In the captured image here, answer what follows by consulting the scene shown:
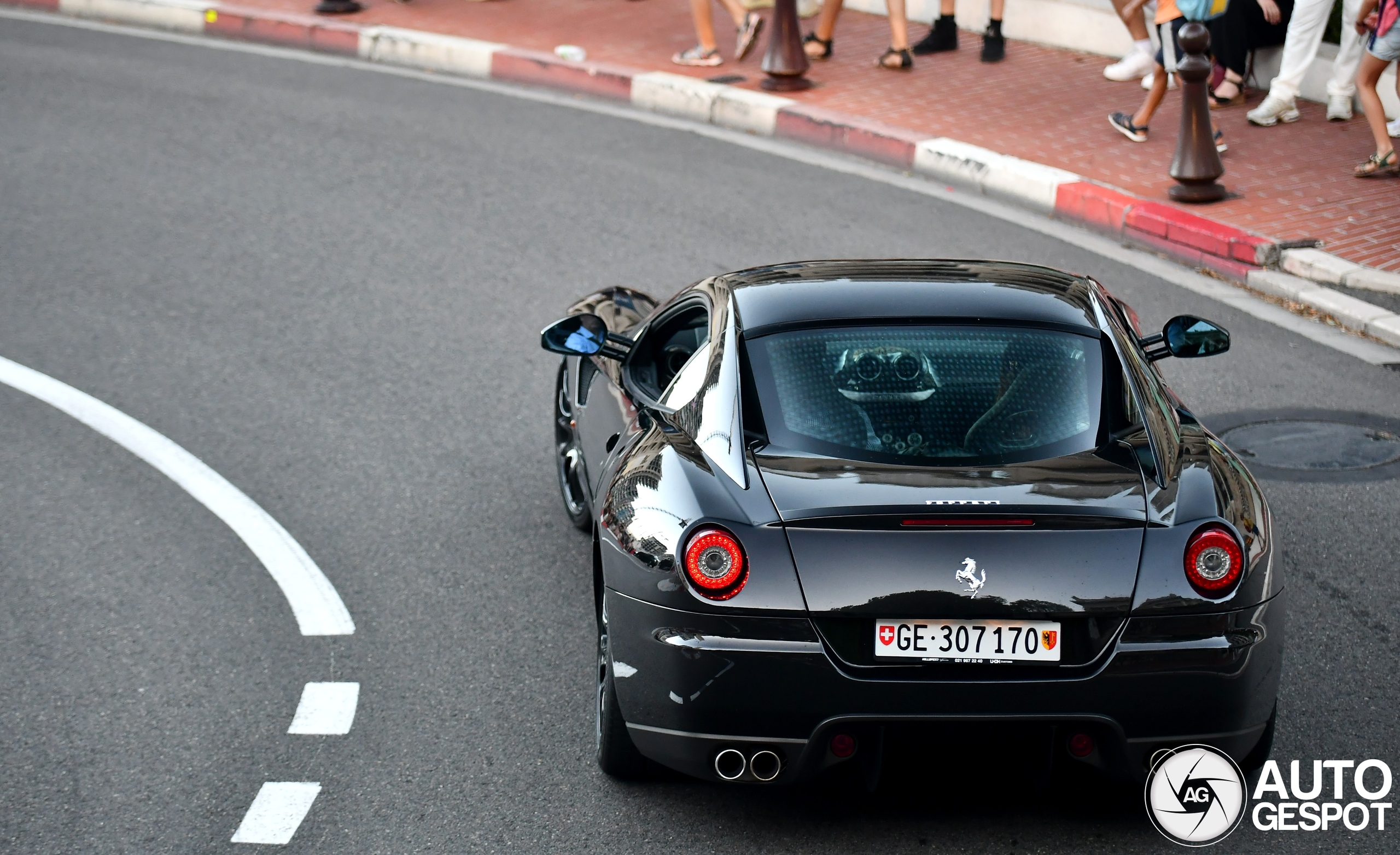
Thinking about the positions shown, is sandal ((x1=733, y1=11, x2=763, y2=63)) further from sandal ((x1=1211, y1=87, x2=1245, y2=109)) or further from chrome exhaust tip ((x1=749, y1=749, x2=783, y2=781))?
chrome exhaust tip ((x1=749, y1=749, x2=783, y2=781))

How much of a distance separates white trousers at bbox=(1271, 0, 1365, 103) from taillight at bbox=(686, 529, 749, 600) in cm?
1046

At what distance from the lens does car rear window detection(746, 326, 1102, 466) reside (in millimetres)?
4191

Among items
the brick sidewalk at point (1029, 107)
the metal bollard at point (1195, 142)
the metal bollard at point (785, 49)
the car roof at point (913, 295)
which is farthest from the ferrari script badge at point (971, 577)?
the metal bollard at point (785, 49)

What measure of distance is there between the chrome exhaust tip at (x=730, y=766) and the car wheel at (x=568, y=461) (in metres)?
2.26

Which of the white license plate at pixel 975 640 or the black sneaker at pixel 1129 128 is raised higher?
the white license plate at pixel 975 640

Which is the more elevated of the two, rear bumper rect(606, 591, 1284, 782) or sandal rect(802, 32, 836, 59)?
rear bumper rect(606, 591, 1284, 782)

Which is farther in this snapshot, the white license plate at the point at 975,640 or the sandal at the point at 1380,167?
the sandal at the point at 1380,167

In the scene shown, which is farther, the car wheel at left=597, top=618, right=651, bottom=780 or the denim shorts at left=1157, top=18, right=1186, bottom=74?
the denim shorts at left=1157, top=18, right=1186, bottom=74

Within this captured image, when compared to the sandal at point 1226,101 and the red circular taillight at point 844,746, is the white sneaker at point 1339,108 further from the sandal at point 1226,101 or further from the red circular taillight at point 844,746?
the red circular taillight at point 844,746

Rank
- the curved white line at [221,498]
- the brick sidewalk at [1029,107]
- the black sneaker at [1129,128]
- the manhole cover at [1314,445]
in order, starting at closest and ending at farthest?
the curved white line at [221,498] → the manhole cover at [1314,445] → the brick sidewalk at [1029,107] → the black sneaker at [1129,128]

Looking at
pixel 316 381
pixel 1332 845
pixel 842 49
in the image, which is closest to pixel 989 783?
pixel 1332 845

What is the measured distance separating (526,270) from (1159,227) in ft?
13.7

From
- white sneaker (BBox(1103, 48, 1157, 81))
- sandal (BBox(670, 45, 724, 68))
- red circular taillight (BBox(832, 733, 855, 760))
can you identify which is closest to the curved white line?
red circular taillight (BBox(832, 733, 855, 760))

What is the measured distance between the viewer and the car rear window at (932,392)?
165 inches
